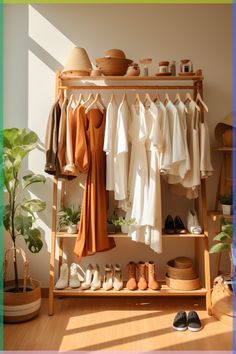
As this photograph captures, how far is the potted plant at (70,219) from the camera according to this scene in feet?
9.87

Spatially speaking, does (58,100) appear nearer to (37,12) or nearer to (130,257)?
(37,12)

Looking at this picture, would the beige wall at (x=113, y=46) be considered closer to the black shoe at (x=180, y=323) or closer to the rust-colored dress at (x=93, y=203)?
the rust-colored dress at (x=93, y=203)

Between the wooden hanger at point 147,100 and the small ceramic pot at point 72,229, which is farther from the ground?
the wooden hanger at point 147,100

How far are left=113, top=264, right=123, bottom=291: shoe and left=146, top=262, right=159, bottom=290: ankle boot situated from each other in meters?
0.22

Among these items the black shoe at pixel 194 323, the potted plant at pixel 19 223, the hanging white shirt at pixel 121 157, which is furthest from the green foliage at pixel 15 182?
the black shoe at pixel 194 323

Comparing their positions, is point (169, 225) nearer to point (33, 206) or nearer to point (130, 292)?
point (130, 292)

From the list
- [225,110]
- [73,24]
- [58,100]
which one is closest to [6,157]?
[58,100]

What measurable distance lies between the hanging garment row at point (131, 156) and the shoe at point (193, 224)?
0.26 meters

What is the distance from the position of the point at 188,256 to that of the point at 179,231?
419 millimetres

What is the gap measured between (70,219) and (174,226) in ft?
2.72

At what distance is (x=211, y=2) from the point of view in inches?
129

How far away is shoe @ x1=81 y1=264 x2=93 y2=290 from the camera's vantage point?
2971 mm

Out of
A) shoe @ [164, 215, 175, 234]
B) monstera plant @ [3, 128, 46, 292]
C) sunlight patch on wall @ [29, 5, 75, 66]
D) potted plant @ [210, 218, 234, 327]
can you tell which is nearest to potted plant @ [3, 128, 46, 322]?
monstera plant @ [3, 128, 46, 292]

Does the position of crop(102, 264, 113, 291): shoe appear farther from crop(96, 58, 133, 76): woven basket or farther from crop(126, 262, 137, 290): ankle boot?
crop(96, 58, 133, 76): woven basket
